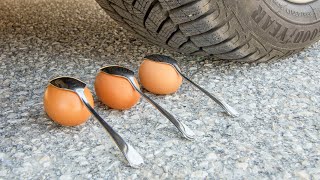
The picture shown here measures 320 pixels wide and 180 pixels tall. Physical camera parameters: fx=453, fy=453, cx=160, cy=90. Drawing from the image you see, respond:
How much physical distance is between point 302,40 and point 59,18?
95 centimetres

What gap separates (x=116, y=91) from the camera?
997mm

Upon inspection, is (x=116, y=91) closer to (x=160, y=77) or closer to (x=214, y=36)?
(x=160, y=77)

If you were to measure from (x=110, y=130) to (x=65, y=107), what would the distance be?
0.38ft

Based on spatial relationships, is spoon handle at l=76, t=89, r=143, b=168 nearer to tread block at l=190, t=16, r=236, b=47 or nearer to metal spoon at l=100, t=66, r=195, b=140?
metal spoon at l=100, t=66, r=195, b=140

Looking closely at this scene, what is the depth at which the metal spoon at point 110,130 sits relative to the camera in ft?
2.74

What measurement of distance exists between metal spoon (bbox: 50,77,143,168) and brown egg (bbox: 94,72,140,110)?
0.07 m

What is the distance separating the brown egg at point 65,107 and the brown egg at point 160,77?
0.70 ft

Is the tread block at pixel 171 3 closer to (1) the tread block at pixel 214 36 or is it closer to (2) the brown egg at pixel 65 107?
(1) the tread block at pixel 214 36

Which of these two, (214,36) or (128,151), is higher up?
(214,36)

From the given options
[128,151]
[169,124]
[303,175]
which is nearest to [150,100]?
[169,124]

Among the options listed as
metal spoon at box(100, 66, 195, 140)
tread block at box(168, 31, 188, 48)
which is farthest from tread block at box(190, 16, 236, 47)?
metal spoon at box(100, 66, 195, 140)

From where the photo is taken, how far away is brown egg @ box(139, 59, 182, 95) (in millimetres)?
1080

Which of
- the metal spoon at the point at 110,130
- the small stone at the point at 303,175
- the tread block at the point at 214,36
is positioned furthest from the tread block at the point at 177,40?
the small stone at the point at 303,175

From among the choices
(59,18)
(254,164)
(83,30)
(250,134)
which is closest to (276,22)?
(250,134)
